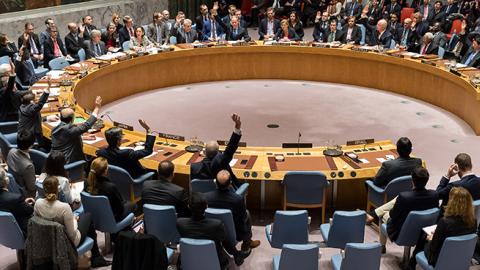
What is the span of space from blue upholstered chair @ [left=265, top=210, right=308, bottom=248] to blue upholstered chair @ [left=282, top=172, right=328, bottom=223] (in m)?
1.04

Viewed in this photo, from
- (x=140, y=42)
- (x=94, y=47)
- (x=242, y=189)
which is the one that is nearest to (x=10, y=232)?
(x=242, y=189)

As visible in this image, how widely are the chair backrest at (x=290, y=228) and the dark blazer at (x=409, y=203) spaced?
2.99ft

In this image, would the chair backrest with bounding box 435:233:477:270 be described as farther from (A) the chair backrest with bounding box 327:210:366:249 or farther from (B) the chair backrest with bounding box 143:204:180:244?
(B) the chair backrest with bounding box 143:204:180:244

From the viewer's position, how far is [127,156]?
717 centimetres

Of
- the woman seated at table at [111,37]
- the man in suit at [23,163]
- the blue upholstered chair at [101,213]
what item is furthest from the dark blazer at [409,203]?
the woman seated at table at [111,37]

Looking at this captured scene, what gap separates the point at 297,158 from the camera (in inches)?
303

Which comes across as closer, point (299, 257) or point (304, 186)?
point (299, 257)

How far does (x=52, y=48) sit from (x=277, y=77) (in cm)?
516

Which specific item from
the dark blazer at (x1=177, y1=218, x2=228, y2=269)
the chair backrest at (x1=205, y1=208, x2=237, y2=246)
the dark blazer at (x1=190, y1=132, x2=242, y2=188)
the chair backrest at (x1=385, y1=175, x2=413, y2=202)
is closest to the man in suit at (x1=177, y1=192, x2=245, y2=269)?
the dark blazer at (x1=177, y1=218, x2=228, y2=269)

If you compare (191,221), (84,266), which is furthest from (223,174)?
(84,266)

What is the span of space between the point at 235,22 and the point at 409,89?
15.2 ft

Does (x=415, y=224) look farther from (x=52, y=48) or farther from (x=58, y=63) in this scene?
(x=52, y=48)

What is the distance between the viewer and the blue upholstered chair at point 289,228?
5839 millimetres

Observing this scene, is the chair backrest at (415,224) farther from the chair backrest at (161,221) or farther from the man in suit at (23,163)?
the man in suit at (23,163)
